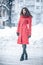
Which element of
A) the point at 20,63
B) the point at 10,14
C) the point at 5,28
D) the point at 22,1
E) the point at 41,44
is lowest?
the point at 20,63

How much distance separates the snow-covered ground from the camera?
52.6 inches

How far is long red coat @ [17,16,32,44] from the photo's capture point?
A: 1.34 m

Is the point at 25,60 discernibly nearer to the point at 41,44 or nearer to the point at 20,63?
the point at 20,63

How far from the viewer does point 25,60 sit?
1.34 m

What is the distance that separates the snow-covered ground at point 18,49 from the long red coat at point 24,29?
0.11 feet

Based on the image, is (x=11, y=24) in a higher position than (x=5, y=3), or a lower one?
lower

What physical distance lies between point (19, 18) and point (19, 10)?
0.23 feet

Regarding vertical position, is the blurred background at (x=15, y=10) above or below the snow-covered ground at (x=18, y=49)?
above

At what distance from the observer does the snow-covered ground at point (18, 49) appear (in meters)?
1.34

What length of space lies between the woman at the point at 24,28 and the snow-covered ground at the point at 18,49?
30 mm

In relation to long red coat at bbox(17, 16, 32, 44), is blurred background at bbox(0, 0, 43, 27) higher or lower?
higher

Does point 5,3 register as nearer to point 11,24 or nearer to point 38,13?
point 11,24

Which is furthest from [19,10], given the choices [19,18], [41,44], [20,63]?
[20,63]

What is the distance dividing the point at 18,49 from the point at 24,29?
0.57ft
